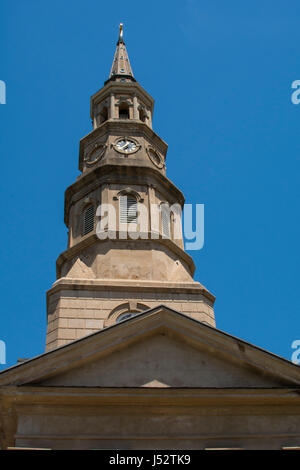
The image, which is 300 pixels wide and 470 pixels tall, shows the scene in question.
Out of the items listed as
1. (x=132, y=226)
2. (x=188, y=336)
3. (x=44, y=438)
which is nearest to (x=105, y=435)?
(x=44, y=438)

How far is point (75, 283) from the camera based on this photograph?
26078mm

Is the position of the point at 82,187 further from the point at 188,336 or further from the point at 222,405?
the point at 222,405

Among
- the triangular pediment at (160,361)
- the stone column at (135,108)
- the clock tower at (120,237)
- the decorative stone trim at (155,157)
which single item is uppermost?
the stone column at (135,108)

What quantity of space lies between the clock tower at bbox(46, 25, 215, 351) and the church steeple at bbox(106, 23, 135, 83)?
6.32ft

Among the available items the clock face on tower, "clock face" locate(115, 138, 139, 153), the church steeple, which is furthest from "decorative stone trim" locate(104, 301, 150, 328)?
the church steeple

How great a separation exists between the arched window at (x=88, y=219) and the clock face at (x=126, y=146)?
3915 mm

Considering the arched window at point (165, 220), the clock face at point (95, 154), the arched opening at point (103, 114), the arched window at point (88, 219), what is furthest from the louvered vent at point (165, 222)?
the arched opening at point (103, 114)

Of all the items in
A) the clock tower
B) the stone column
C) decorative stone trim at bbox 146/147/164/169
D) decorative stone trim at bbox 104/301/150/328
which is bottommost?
decorative stone trim at bbox 104/301/150/328

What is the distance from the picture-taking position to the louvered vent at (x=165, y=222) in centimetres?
3003

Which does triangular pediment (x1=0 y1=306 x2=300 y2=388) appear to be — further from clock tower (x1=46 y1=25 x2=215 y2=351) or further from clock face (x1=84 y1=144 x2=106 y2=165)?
clock face (x1=84 y1=144 x2=106 y2=165)

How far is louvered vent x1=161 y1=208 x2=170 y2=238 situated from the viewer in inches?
1182

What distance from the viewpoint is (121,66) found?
1598 inches

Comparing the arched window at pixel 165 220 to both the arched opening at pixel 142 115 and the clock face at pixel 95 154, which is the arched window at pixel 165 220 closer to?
the clock face at pixel 95 154

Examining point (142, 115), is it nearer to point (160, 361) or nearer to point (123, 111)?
point (123, 111)
